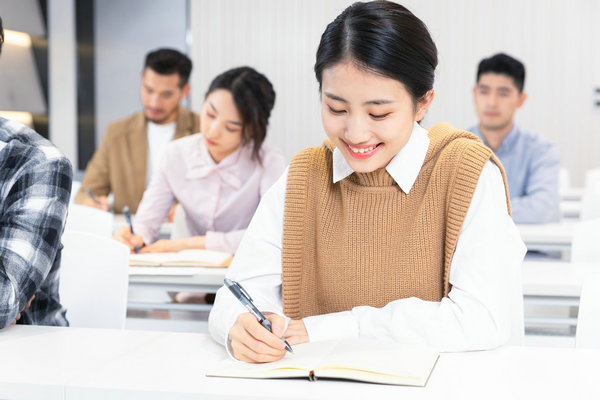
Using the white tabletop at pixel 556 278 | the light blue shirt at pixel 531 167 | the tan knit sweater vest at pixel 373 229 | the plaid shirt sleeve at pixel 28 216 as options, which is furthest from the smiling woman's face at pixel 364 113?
the light blue shirt at pixel 531 167

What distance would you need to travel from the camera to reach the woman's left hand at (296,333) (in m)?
1.37

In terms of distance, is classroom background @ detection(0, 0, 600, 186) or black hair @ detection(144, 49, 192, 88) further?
classroom background @ detection(0, 0, 600, 186)

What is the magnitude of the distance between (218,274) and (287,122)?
3935 mm

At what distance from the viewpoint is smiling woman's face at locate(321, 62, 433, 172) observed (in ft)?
4.47

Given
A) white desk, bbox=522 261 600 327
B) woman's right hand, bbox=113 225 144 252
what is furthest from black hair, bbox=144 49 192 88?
white desk, bbox=522 261 600 327

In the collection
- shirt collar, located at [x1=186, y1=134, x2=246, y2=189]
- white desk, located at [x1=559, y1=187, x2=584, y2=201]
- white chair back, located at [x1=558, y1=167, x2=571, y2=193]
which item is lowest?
white desk, located at [x1=559, y1=187, x2=584, y2=201]

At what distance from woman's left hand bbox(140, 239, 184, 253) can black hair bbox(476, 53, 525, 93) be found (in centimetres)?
208

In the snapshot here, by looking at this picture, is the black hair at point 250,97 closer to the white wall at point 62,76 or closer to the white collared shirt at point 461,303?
the white collared shirt at point 461,303

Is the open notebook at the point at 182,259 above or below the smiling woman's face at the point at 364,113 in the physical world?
below

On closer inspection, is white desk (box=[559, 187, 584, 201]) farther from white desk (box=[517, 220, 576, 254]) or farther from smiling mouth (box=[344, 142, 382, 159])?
smiling mouth (box=[344, 142, 382, 159])

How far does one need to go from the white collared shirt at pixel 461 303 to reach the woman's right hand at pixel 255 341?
54 millimetres

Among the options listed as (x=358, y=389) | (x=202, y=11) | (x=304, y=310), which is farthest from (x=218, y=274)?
(x=202, y=11)

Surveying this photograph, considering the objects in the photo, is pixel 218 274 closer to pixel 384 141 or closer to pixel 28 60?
pixel 384 141

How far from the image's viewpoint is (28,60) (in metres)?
6.05
